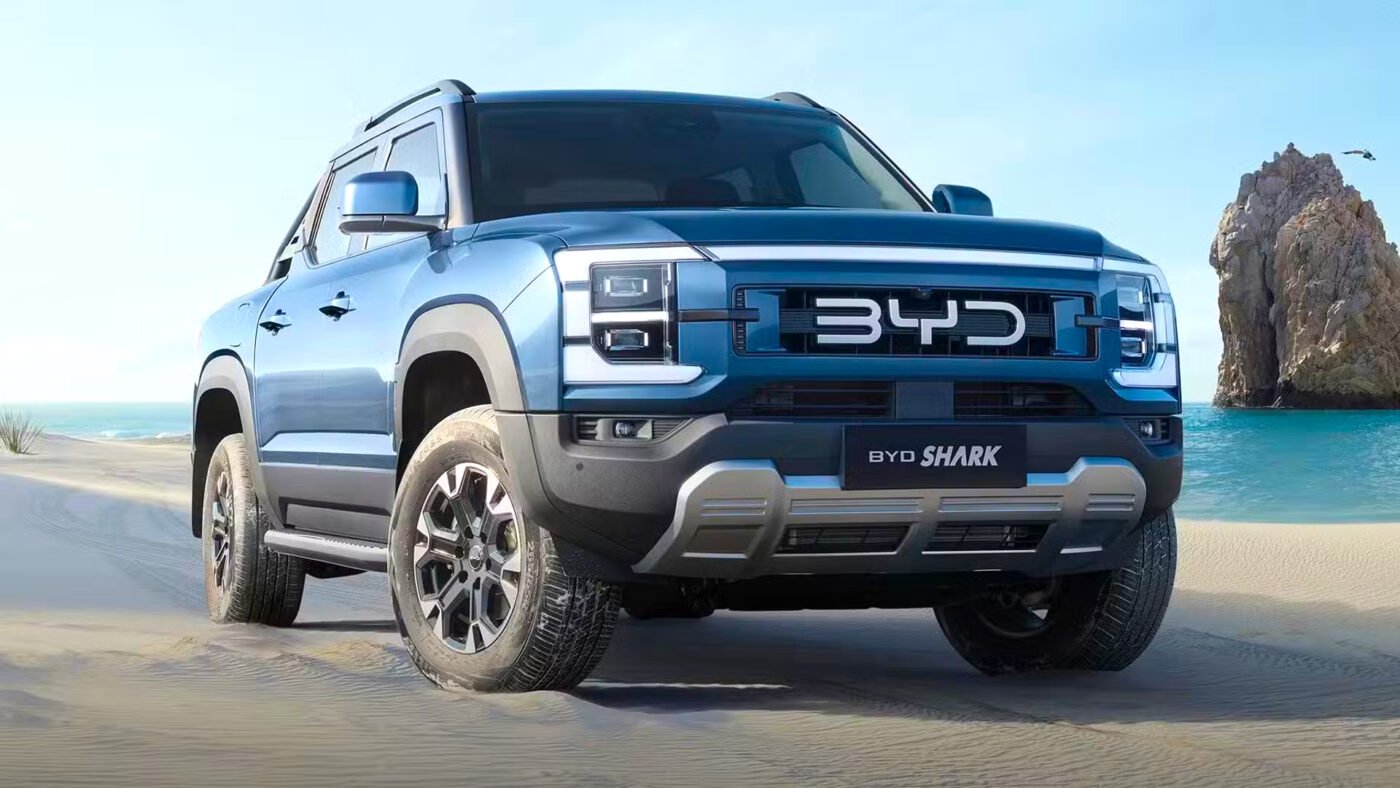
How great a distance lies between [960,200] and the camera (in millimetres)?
5910

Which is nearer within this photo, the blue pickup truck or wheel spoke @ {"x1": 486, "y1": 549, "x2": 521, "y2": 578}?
the blue pickup truck

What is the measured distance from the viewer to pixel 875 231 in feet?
15.0

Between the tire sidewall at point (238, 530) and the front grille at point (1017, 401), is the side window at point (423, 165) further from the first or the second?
the front grille at point (1017, 401)

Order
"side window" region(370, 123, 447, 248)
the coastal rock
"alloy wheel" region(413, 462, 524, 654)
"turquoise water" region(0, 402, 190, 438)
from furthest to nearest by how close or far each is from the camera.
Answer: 1. the coastal rock
2. "turquoise water" region(0, 402, 190, 438)
3. "side window" region(370, 123, 447, 248)
4. "alloy wheel" region(413, 462, 524, 654)

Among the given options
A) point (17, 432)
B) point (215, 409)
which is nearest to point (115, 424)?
point (17, 432)

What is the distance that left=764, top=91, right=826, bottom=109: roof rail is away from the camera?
6.59 metres

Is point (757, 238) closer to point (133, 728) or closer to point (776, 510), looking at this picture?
point (776, 510)

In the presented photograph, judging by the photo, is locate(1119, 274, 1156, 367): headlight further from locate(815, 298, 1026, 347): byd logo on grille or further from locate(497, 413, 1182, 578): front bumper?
locate(815, 298, 1026, 347): byd logo on grille

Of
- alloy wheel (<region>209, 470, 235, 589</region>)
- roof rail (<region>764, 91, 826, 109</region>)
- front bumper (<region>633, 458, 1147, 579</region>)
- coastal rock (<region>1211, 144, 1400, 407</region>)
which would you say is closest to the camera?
front bumper (<region>633, 458, 1147, 579</region>)

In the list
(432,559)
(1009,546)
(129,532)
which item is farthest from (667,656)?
(129,532)

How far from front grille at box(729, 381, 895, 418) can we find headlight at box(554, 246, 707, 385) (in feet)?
0.79

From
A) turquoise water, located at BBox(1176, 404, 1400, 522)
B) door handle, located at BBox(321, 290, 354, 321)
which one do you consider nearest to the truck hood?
door handle, located at BBox(321, 290, 354, 321)

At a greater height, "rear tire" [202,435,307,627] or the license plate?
the license plate

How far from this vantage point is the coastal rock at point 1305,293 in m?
108
